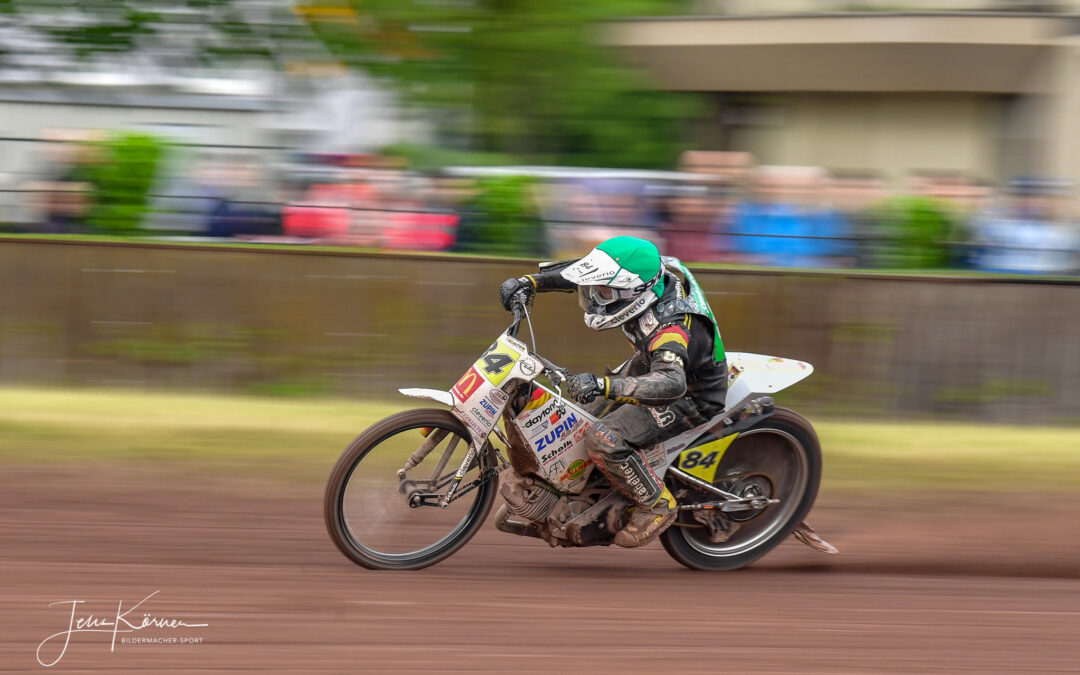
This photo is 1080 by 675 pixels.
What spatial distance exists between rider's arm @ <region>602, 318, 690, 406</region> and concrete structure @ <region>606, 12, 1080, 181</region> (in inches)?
391

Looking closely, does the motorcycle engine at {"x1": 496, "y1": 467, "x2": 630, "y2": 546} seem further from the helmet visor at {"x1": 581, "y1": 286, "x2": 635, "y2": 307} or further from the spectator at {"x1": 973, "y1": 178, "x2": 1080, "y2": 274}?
the spectator at {"x1": 973, "y1": 178, "x2": 1080, "y2": 274}

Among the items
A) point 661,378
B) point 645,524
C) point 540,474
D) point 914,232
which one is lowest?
point 645,524

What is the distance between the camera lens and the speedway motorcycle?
17.6 ft

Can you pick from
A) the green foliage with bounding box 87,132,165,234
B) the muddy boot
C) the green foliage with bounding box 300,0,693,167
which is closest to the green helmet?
the muddy boot

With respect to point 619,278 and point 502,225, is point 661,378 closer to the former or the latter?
point 619,278

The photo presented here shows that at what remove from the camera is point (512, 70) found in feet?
45.9

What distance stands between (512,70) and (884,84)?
5.18 metres

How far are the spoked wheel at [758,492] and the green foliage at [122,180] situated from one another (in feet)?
21.7

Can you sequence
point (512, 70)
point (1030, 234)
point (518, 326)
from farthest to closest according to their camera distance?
point (512, 70) < point (1030, 234) < point (518, 326)

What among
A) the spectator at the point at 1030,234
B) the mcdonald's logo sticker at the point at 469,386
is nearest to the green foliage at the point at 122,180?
the mcdonald's logo sticker at the point at 469,386

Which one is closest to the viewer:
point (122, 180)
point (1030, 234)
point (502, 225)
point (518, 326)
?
point (518, 326)

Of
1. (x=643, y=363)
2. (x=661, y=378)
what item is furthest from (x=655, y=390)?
(x=643, y=363)

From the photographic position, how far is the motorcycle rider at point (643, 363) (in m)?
5.35

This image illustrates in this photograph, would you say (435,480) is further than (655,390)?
Yes
